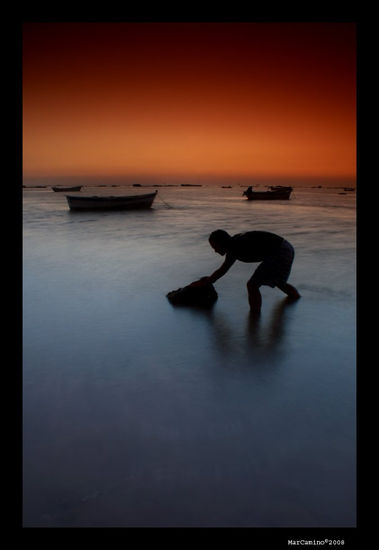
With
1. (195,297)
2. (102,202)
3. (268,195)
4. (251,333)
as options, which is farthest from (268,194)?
(251,333)

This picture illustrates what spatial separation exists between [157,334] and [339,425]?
2.04 metres

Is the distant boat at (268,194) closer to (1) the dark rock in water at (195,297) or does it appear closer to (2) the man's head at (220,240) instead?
(1) the dark rock in water at (195,297)

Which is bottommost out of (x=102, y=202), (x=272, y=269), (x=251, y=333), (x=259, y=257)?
(x=251, y=333)

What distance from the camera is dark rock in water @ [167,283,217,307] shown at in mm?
5055

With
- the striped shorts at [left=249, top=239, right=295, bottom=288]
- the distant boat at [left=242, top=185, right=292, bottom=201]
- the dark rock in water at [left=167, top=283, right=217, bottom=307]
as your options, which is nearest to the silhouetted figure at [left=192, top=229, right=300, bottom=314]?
the striped shorts at [left=249, top=239, right=295, bottom=288]

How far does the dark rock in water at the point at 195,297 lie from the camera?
5.05 m

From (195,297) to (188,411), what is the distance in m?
2.57

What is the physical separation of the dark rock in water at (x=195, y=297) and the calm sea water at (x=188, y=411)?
0.52 feet

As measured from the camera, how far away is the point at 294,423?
2.44 meters

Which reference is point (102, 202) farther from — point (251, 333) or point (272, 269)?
point (251, 333)

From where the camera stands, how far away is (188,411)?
2.58 meters

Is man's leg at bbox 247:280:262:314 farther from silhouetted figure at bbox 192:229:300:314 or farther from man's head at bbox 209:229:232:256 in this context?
man's head at bbox 209:229:232:256
